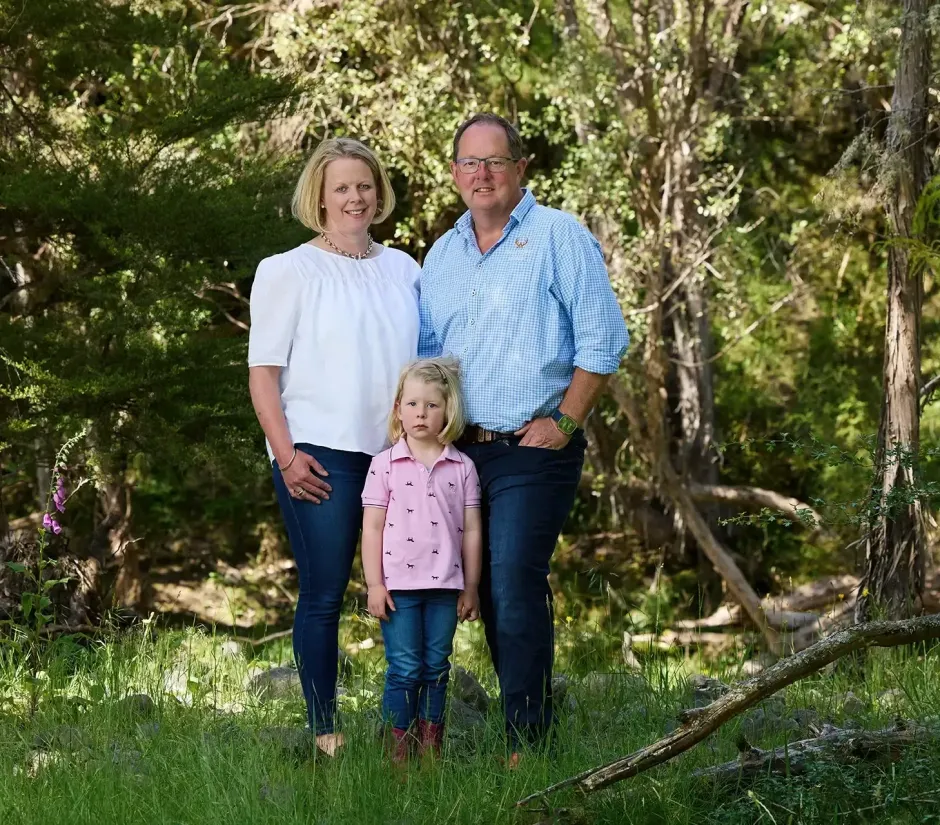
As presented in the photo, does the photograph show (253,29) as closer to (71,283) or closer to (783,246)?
(71,283)

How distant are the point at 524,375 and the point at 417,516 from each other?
18.1 inches

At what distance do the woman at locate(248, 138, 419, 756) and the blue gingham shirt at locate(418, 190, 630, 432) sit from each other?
0.24 meters

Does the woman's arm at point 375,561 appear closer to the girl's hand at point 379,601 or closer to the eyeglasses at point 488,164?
the girl's hand at point 379,601

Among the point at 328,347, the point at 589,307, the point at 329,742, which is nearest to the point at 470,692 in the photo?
the point at 329,742

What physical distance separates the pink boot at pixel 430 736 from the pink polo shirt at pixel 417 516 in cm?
37

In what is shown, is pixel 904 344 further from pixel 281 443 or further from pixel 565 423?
pixel 281 443

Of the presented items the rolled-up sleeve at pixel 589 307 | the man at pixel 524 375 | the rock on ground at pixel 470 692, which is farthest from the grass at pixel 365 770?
the rolled-up sleeve at pixel 589 307

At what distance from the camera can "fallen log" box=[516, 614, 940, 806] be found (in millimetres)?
2646

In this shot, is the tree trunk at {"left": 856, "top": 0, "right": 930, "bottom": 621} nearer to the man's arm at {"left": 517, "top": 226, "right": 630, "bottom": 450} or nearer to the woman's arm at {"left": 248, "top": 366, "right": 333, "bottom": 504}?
the man's arm at {"left": 517, "top": 226, "right": 630, "bottom": 450}

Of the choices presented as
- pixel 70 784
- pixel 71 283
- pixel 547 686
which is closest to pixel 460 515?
pixel 547 686

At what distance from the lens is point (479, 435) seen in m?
3.40

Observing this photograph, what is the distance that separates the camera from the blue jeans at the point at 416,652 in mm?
3340

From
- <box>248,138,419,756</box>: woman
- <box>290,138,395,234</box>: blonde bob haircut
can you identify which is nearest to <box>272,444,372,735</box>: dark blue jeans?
<box>248,138,419,756</box>: woman

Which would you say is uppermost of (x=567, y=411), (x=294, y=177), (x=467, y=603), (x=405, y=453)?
(x=294, y=177)
